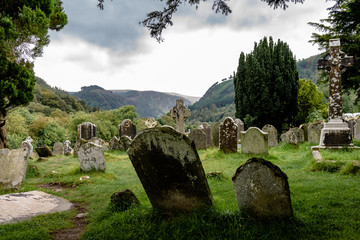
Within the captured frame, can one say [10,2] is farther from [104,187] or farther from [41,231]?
[41,231]

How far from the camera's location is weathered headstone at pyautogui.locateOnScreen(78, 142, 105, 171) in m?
7.84

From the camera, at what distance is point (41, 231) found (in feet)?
10.6

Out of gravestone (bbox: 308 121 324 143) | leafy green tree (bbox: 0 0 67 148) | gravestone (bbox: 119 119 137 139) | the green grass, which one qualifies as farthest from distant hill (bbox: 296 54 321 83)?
the green grass

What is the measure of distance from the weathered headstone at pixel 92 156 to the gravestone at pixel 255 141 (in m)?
5.70

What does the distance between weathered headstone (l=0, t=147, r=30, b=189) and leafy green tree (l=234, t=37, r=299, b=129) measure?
60.6 ft

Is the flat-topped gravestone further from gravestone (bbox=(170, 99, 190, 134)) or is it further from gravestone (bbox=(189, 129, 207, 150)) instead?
gravestone (bbox=(170, 99, 190, 134))

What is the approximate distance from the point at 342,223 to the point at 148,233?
2.41 meters

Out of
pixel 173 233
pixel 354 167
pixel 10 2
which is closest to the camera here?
pixel 173 233

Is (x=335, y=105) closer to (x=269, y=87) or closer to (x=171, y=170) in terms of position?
(x=171, y=170)

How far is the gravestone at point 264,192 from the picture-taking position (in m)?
2.86

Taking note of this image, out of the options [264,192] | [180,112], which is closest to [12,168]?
[264,192]

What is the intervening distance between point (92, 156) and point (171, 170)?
217 inches

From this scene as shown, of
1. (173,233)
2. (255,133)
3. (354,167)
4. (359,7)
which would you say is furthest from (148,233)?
(255,133)

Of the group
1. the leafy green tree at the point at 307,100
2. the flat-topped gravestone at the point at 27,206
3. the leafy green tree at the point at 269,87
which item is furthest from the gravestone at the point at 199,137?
the leafy green tree at the point at 307,100
